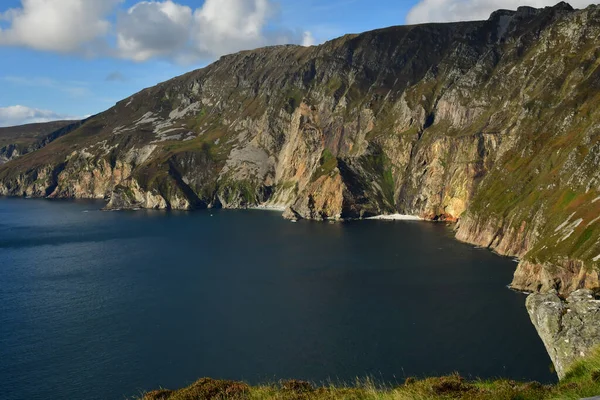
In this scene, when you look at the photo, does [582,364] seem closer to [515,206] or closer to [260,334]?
[260,334]

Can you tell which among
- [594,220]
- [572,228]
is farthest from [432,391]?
[572,228]

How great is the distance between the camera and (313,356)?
2822 inches

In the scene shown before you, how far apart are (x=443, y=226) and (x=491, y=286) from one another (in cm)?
9118

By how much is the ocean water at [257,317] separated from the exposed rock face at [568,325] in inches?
1206

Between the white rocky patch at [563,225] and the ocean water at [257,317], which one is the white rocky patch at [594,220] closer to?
the white rocky patch at [563,225]

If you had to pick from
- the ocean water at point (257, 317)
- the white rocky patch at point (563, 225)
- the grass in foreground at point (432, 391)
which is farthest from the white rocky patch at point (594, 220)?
the grass in foreground at point (432, 391)

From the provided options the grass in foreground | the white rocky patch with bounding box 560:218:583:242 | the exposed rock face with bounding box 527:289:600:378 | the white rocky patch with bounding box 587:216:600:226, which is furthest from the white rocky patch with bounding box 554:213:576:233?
the grass in foreground

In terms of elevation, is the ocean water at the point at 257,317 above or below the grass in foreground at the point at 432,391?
below

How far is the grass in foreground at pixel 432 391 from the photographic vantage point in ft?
59.3

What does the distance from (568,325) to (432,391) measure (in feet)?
60.6

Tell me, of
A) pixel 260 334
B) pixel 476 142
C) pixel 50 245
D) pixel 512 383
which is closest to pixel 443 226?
pixel 476 142

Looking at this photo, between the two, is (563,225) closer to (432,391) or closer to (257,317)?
(257,317)

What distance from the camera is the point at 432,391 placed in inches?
804

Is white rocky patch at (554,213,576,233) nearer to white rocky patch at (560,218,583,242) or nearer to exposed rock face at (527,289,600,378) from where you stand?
white rocky patch at (560,218,583,242)
